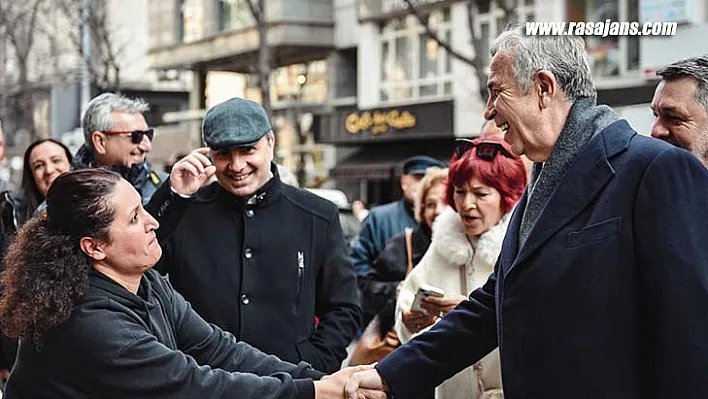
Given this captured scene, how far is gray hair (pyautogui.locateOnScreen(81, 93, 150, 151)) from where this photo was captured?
571cm

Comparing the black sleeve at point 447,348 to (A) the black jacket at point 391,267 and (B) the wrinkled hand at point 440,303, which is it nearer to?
(B) the wrinkled hand at point 440,303

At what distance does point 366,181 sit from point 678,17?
38.2 feet

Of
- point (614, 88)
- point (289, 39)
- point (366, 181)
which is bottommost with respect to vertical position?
point (366, 181)

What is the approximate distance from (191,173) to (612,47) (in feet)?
56.5

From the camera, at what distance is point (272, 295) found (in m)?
4.55

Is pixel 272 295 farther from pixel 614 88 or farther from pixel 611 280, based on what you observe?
pixel 614 88

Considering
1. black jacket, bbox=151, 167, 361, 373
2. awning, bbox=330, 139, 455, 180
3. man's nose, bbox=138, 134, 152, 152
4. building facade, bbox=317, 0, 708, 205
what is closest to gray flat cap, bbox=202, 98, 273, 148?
black jacket, bbox=151, 167, 361, 373

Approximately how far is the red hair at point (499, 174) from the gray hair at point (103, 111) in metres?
2.12

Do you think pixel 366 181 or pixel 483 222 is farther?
pixel 366 181

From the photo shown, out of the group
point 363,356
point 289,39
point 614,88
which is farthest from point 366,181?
point 363,356

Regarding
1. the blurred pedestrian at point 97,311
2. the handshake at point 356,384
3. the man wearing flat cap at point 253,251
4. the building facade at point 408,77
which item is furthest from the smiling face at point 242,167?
the building facade at point 408,77

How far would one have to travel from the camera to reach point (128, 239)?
3457mm

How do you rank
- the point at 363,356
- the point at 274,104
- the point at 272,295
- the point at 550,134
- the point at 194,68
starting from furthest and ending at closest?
the point at 194,68 < the point at 274,104 < the point at 363,356 < the point at 272,295 < the point at 550,134

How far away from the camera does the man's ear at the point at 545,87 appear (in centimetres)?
312
